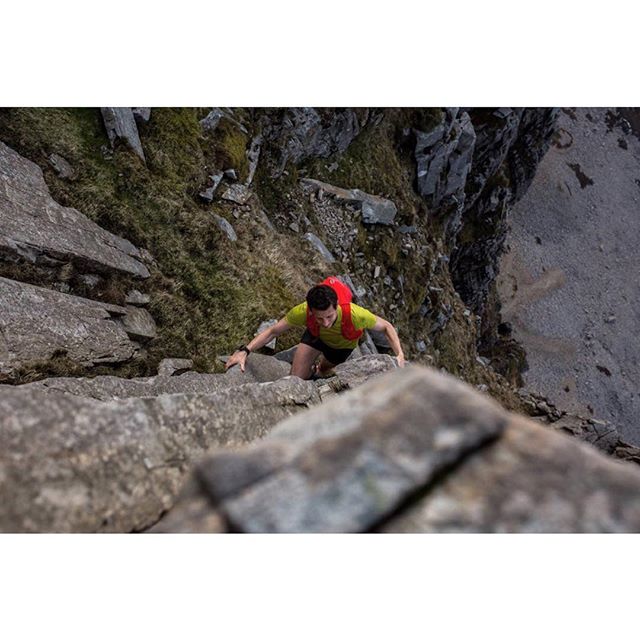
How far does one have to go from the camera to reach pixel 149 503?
4465 mm

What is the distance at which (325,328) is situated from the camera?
Result: 9594mm

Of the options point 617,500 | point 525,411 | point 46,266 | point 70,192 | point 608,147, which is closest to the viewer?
Result: point 617,500

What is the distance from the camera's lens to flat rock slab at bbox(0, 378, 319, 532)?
3967mm

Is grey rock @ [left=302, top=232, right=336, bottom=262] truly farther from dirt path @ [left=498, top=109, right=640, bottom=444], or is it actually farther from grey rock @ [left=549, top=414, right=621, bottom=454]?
dirt path @ [left=498, top=109, right=640, bottom=444]

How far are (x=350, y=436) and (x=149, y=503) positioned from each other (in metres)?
2.54

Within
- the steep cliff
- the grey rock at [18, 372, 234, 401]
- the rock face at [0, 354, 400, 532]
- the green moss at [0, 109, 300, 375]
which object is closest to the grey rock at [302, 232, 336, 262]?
the steep cliff

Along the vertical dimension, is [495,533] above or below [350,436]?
below

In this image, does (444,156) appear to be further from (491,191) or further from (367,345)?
(367,345)

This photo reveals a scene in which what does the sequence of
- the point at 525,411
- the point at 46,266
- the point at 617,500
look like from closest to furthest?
1. the point at 617,500
2. the point at 46,266
3. the point at 525,411

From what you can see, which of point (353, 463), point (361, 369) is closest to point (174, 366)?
point (361, 369)

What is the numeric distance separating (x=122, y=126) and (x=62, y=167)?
314 centimetres

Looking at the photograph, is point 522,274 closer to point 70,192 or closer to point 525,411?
point 525,411

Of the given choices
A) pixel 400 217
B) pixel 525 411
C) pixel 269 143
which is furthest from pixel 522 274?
pixel 269 143

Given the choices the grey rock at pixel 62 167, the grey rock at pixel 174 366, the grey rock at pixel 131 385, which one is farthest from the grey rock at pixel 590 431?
the grey rock at pixel 62 167
